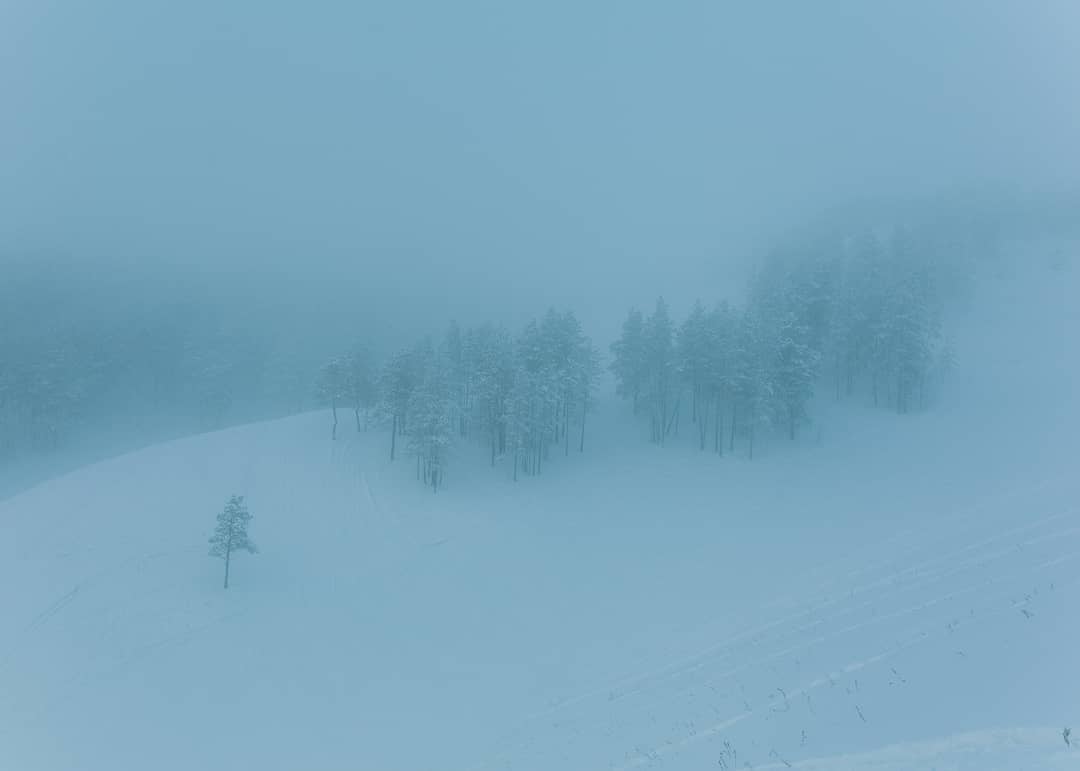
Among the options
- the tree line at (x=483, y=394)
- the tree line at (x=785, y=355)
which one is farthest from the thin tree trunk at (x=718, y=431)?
the tree line at (x=483, y=394)

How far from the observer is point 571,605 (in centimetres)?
3034

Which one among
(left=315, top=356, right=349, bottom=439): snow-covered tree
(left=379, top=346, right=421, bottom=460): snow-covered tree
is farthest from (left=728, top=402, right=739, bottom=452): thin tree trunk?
(left=315, top=356, right=349, bottom=439): snow-covered tree

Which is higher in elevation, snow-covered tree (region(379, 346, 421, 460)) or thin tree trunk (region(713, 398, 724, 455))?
snow-covered tree (region(379, 346, 421, 460))

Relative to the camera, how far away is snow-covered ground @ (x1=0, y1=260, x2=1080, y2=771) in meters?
12.4

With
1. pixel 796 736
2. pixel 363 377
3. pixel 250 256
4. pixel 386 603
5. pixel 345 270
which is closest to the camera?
pixel 796 736

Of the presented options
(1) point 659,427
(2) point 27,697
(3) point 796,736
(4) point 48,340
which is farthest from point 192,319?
(3) point 796,736

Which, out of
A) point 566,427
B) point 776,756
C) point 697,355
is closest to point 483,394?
point 566,427

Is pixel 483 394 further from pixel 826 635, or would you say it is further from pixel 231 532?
pixel 826 635

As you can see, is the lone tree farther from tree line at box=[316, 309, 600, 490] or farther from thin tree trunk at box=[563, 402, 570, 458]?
thin tree trunk at box=[563, 402, 570, 458]

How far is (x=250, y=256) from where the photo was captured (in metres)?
190

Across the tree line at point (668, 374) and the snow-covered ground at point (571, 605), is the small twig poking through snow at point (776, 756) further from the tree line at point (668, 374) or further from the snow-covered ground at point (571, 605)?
the tree line at point (668, 374)

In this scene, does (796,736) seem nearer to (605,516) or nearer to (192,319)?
(605,516)

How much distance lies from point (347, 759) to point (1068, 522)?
25448mm

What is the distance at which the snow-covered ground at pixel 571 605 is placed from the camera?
12367 millimetres
